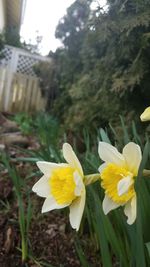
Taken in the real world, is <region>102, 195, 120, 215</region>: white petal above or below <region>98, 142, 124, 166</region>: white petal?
below

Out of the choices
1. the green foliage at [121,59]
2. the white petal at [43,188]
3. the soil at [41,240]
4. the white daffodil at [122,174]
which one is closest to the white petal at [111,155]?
the white daffodil at [122,174]

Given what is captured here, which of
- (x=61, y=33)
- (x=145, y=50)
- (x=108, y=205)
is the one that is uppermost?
(x=61, y=33)

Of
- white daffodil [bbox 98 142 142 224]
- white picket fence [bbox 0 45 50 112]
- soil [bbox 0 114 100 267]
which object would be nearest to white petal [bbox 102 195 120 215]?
white daffodil [bbox 98 142 142 224]

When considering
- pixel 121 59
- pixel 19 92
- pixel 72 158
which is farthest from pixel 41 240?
pixel 19 92

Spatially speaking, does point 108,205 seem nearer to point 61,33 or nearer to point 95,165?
point 95,165

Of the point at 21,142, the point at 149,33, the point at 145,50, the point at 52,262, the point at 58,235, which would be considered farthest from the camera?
the point at 21,142

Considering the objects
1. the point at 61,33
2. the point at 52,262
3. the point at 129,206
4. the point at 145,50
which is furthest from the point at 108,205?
the point at 61,33

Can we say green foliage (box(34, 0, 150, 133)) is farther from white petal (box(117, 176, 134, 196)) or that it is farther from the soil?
white petal (box(117, 176, 134, 196))

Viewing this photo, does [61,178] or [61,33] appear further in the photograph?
[61,33]
